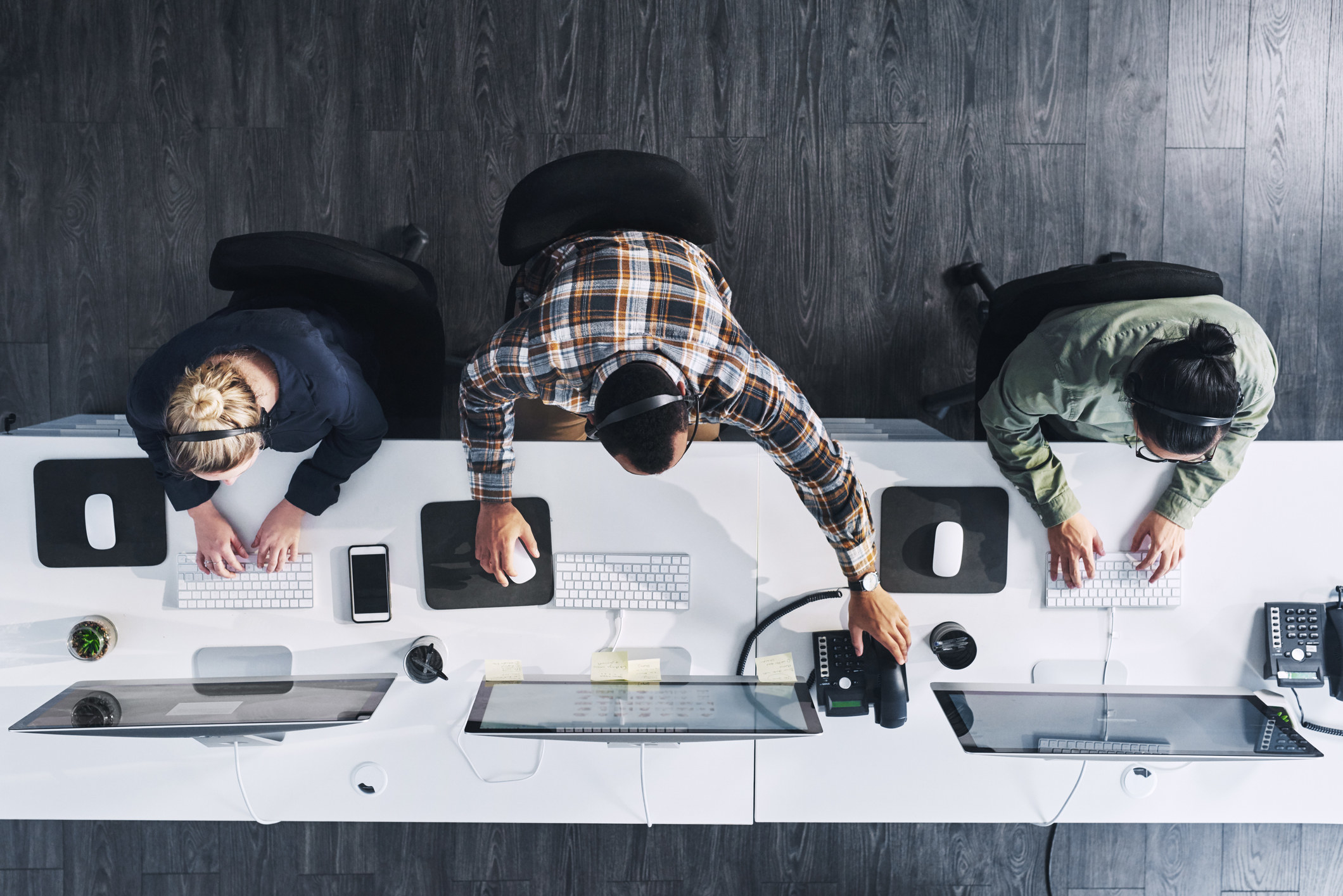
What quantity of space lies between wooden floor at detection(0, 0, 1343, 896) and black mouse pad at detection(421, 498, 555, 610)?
827 mm

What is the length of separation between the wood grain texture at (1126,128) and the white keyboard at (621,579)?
5.43 feet

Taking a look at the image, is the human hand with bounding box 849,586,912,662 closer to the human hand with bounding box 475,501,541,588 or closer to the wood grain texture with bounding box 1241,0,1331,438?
the human hand with bounding box 475,501,541,588

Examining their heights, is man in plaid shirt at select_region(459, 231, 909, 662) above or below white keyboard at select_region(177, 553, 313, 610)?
above

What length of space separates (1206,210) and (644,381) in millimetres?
2070

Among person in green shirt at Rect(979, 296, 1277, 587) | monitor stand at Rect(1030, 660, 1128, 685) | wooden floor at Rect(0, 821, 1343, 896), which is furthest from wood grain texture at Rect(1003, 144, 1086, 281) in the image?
wooden floor at Rect(0, 821, 1343, 896)

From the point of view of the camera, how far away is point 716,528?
5.24 feet

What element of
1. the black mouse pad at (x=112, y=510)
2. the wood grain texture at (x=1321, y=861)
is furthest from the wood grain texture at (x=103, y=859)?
the wood grain texture at (x=1321, y=861)

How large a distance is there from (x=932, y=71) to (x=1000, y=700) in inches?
69.0

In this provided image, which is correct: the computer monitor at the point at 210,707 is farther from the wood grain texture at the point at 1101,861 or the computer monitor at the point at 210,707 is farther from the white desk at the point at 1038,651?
the wood grain texture at the point at 1101,861

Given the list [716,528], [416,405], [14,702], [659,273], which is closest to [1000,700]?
[716,528]

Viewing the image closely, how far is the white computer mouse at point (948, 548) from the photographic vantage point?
1.57 m

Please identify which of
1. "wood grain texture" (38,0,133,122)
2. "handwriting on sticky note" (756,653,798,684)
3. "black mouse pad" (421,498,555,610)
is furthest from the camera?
"wood grain texture" (38,0,133,122)

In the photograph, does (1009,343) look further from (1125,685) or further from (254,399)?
(254,399)

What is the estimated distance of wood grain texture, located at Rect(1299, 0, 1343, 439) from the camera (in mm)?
2186
